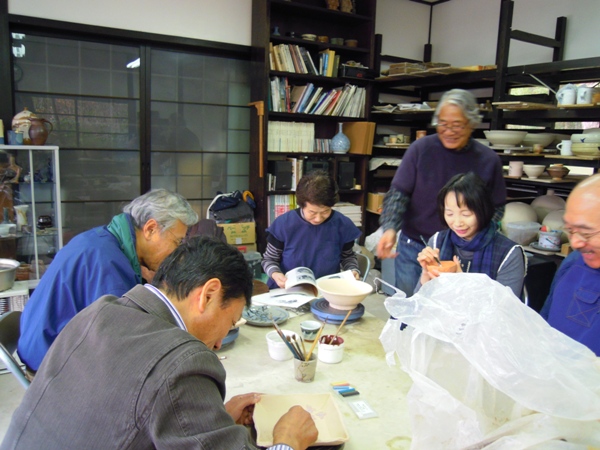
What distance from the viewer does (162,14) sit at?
3.98 m

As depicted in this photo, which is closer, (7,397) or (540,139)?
(7,397)

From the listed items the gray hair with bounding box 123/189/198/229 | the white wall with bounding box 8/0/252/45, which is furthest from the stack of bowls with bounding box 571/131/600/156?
the white wall with bounding box 8/0/252/45

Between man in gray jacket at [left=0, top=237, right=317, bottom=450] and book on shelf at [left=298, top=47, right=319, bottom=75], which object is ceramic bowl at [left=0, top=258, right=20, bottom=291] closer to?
man in gray jacket at [left=0, top=237, right=317, bottom=450]

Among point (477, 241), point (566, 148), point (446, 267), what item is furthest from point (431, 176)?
point (566, 148)

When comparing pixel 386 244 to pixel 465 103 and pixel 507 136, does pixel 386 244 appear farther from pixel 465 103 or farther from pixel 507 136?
pixel 507 136

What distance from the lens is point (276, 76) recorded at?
4301 millimetres

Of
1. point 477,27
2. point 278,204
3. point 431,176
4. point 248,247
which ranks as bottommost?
point 248,247

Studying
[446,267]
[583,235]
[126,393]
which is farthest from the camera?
[446,267]

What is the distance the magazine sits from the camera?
2.11 meters

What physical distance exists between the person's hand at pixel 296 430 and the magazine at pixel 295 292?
88 cm

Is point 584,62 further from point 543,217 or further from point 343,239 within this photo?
point 343,239

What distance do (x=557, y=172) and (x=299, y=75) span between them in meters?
2.33

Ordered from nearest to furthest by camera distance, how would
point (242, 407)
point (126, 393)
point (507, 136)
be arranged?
point (126, 393) → point (242, 407) → point (507, 136)

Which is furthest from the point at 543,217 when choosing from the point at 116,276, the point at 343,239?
the point at 116,276
